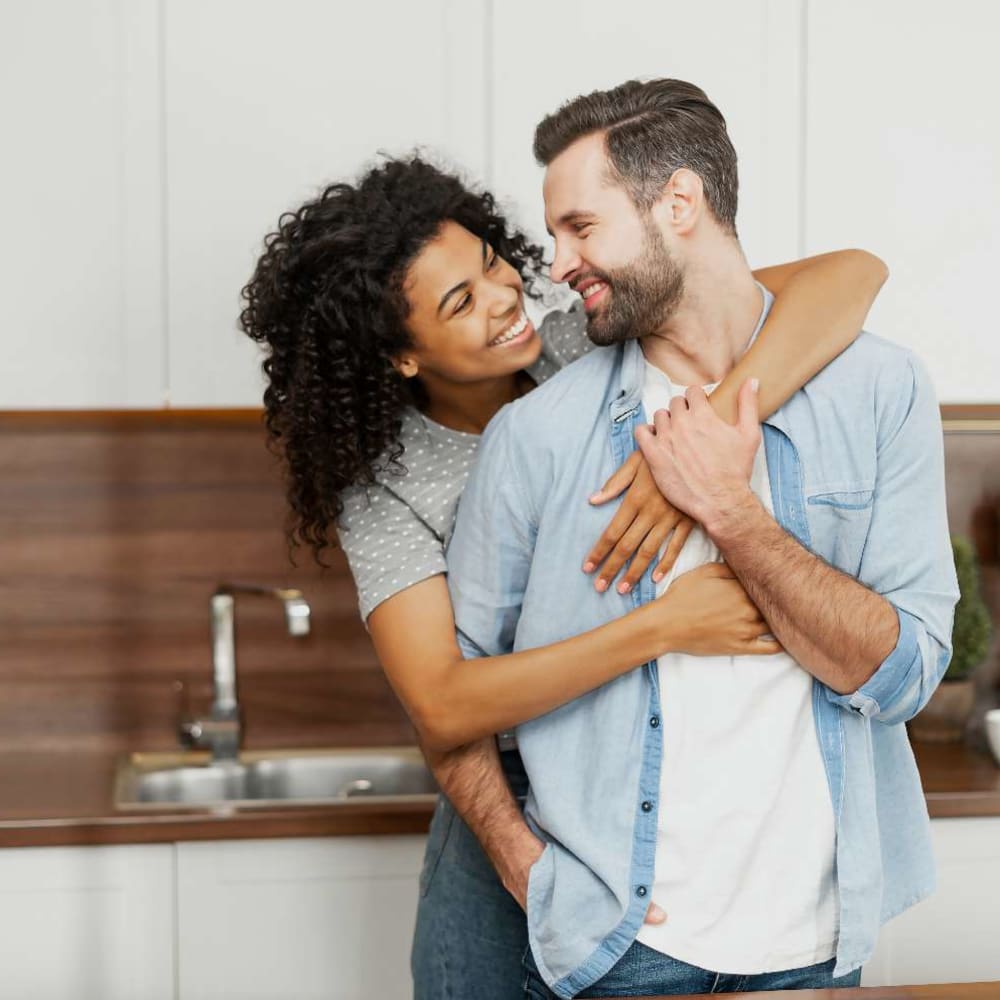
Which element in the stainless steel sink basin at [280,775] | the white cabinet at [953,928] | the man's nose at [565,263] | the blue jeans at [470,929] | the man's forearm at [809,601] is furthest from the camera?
the stainless steel sink basin at [280,775]

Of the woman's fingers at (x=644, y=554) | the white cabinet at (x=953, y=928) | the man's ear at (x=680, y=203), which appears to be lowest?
the white cabinet at (x=953, y=928)

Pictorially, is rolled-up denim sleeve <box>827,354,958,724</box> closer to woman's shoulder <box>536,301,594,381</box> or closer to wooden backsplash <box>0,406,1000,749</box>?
woman's shoulder <box>536,301,594,381</box>

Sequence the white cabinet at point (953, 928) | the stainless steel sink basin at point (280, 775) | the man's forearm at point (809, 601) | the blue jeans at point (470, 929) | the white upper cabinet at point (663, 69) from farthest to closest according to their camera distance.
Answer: the stainless steel sink basin at point (280, 775) < the white upper cabinet at point (663, 69) < the white cabinet at point (953, 928) < the blue jeans at point (470, 929) < the man's forearm at point (809, 601)

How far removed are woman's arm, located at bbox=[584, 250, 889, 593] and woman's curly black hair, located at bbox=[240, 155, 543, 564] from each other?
371 mm

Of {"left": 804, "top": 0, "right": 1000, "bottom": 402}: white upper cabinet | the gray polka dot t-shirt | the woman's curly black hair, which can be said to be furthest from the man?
{"left": 804, "top": 0, "right": 1000, "bottom": 402}: white upper cabinet

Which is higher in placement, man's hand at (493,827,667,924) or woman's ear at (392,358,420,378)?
woman's ear at (392,358,420,378)

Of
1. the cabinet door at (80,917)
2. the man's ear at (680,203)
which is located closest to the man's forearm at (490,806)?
the man's ear at (680,203)

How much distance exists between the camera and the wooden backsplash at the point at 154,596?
2.59 m

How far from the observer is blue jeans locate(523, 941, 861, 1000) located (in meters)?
1.35

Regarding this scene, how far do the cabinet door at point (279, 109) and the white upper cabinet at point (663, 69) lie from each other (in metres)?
0.05

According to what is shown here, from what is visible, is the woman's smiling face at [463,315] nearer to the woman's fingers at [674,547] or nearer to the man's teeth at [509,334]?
the man's teeth at [509,334]

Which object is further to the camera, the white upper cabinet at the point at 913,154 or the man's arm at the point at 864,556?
the white upper cabinet at the point at 913,154

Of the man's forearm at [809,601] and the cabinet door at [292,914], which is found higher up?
the man's forearm at [809,601]

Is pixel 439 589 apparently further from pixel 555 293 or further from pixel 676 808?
pixel 555 293
